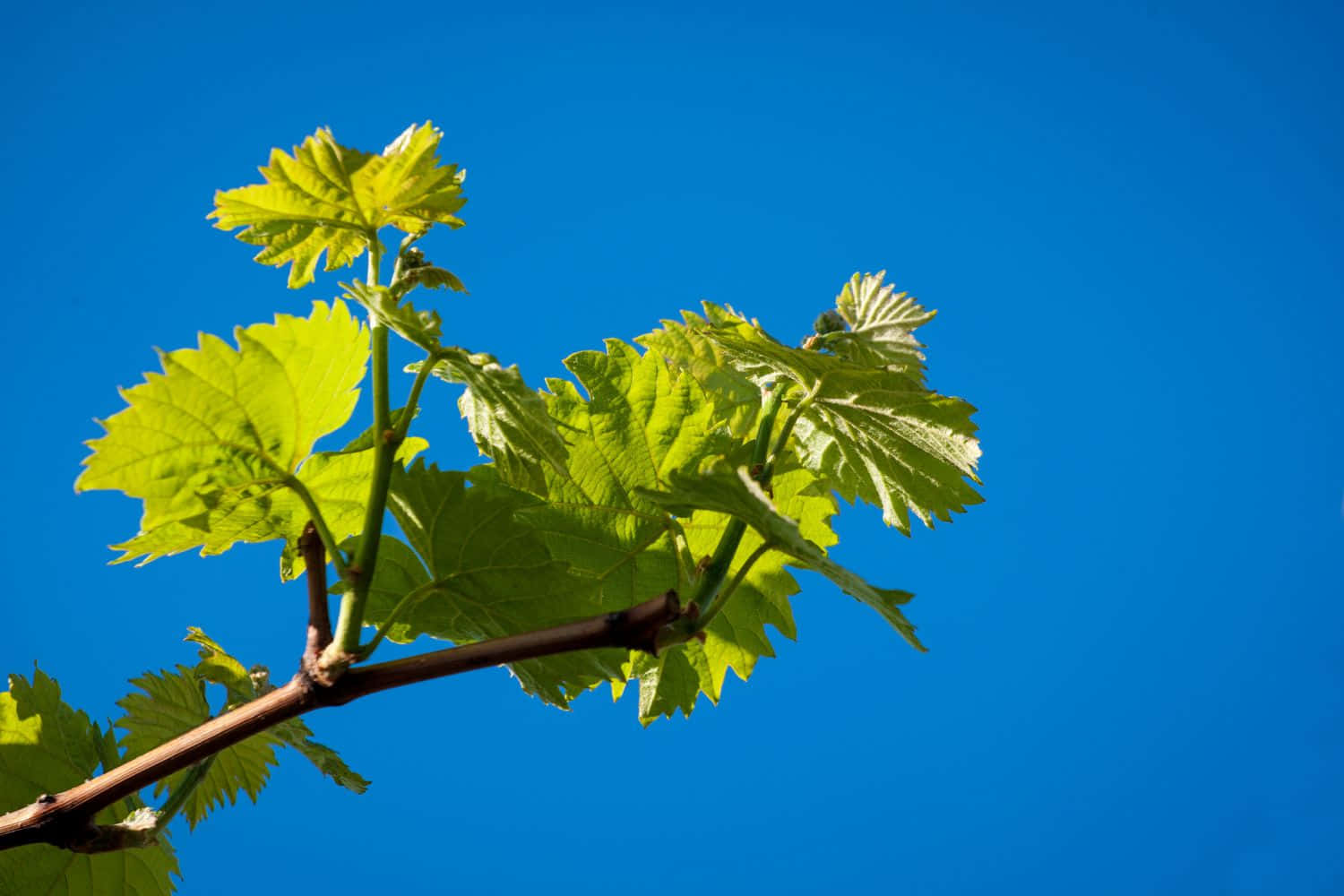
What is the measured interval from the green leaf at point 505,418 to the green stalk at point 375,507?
0.02 meters

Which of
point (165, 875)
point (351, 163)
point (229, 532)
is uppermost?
point (351, 163)

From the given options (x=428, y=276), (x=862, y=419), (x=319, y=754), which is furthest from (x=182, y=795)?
(x=862, y=419)

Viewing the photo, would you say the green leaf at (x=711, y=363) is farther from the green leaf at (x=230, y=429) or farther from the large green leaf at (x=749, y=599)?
the green leaf at (x=230, y=429)

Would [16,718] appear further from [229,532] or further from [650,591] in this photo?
[650,591]

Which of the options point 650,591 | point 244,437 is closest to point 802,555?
point 650,591

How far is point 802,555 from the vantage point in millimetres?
446

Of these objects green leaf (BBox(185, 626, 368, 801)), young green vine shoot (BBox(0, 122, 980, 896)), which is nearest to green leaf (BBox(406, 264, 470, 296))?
young green vine shoot (BBox(0, 122, 980, 896))

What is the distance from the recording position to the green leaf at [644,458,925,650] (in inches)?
17.4

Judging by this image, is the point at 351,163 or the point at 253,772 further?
the point at 253,772

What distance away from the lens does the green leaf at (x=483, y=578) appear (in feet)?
1.65

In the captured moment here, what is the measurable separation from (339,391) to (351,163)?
0.10 m

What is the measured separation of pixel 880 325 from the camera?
2.13 ft

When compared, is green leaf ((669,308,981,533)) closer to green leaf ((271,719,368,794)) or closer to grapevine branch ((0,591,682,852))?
grapevine branch ((0,591,682,852))

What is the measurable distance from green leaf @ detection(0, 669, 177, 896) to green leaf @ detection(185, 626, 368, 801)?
7 cm
